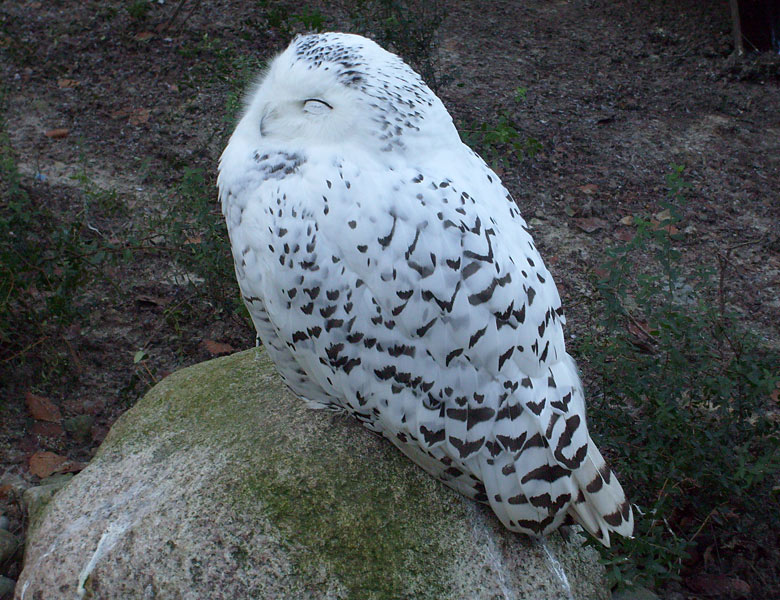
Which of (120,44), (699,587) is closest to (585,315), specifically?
(699,587)

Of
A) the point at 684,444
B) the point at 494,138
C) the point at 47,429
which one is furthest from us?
→ the point at 494,138

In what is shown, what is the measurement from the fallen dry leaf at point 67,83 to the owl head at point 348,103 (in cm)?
429

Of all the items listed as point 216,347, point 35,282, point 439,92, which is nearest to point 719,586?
point 216,347

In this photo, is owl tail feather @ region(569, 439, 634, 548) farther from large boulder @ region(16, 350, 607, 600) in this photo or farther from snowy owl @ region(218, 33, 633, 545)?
large boulder @ region(16, 350, 607, 600)

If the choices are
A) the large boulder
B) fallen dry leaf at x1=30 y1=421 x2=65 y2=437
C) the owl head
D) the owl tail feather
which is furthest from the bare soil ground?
the owl head

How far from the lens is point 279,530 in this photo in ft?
7.47

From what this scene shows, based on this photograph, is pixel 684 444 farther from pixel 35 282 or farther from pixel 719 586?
pixel 35 282

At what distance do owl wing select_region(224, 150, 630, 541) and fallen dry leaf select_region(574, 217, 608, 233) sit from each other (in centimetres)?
266

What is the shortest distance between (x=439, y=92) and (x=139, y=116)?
2.35m

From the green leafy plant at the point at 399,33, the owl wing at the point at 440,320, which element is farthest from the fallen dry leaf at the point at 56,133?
the owl wing at the point at 440,320

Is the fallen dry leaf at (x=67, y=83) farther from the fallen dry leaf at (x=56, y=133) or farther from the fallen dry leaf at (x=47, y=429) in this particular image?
the fallen dry leaf at (x=47, y=429)

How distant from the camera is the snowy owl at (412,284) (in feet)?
6.89

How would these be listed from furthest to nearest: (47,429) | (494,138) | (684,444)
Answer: (494,138), (47,429), (684,444)

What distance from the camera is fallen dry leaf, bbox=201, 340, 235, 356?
152 inches
